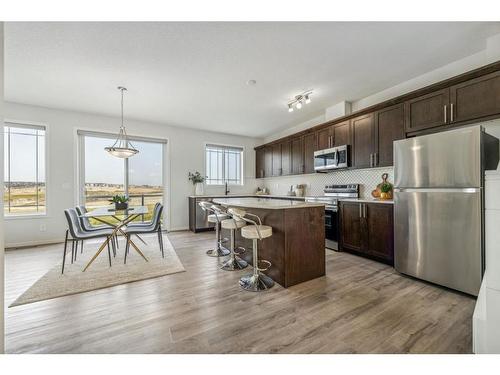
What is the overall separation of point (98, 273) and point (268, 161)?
15.0ft

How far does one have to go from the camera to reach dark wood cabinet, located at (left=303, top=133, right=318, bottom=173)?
15.0 ft

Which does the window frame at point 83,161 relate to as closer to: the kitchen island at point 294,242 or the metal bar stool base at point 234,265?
the metal bar stool base at point 234,265

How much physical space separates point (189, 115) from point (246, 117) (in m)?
1.28

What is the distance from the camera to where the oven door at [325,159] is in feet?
13.0

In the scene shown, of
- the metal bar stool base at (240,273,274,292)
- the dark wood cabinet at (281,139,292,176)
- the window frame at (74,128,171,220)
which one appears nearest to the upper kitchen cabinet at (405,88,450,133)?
the dark wood cabinet at (281,139,292,176)

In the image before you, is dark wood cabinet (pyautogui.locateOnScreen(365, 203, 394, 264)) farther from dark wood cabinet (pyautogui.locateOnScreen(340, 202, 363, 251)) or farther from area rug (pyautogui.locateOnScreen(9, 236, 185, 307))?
area rug (pyautogui.locateOnScreen(9, 236, 185, 307))

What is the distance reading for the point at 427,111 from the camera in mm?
2723

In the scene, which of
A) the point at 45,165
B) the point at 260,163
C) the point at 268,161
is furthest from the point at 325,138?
the point at 45,165

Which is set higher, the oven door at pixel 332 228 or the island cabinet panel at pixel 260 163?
the island cabinet panel at pixel 260 163

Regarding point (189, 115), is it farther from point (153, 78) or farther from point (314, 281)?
point (314, 281)

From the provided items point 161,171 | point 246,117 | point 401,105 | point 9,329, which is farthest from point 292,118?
point 9,329

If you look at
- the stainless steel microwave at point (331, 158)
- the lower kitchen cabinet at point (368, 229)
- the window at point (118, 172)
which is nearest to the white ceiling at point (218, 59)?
the stainless steel microwave at point (331, 158)

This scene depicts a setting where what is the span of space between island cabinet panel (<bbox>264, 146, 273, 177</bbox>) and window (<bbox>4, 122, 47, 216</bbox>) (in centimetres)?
502

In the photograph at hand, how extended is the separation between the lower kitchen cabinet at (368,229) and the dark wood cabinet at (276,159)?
2371 mm
